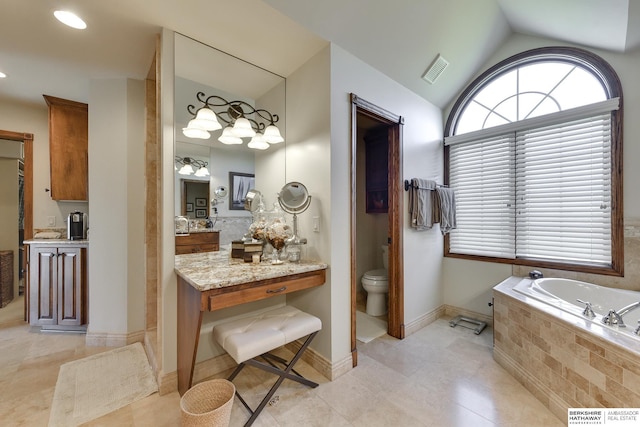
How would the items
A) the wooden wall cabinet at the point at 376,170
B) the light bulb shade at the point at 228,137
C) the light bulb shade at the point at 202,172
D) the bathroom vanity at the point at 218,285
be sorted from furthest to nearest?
the wooden wall cabinet at the point at 376,170, the light bulb shade at the point at 228,137, the light bulb shade at the point at 202,172, the bathroom vanity at the point at 218,285

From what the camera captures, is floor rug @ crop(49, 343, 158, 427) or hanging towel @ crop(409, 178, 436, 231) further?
hanging towel @ crop(409, 178, 436, 231)

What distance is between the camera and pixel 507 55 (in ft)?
9.32

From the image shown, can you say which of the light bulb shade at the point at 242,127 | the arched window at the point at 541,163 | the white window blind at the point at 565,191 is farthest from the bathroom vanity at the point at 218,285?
the white window blind at the point at 565,191

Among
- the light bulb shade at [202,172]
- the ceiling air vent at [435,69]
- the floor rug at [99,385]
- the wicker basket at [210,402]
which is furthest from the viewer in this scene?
the ceiling air vent at [435,69]

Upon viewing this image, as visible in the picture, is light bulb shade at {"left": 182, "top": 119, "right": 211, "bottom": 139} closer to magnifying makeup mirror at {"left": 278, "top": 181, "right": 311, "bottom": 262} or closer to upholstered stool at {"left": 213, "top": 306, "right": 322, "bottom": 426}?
magnifying makeup mirror at {"left": 278, "top": 181, "right": 311, "bottom": 262}

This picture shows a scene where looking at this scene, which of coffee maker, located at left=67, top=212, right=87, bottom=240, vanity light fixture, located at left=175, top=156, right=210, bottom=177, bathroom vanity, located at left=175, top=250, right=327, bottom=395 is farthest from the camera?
coffee maker, located at left=67, top=212, right=87, bottom=240

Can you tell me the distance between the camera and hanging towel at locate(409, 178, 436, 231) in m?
2.68

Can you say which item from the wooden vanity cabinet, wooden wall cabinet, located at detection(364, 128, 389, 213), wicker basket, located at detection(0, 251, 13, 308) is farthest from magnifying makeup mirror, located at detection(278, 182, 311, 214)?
wicker basket, located at detection(0, 251, 13, 308)

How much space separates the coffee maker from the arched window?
166 inches

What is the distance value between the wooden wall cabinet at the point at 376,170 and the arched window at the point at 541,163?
0.77 meters

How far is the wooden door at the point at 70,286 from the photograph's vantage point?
8.68 feet

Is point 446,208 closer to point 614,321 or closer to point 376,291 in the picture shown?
point 376,291

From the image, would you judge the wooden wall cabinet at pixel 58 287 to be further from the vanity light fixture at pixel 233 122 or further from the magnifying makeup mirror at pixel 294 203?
the magnifying makeup mirror at pixel 294 203

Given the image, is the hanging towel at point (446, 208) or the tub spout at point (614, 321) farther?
the hanging towel at point (446, 208)
